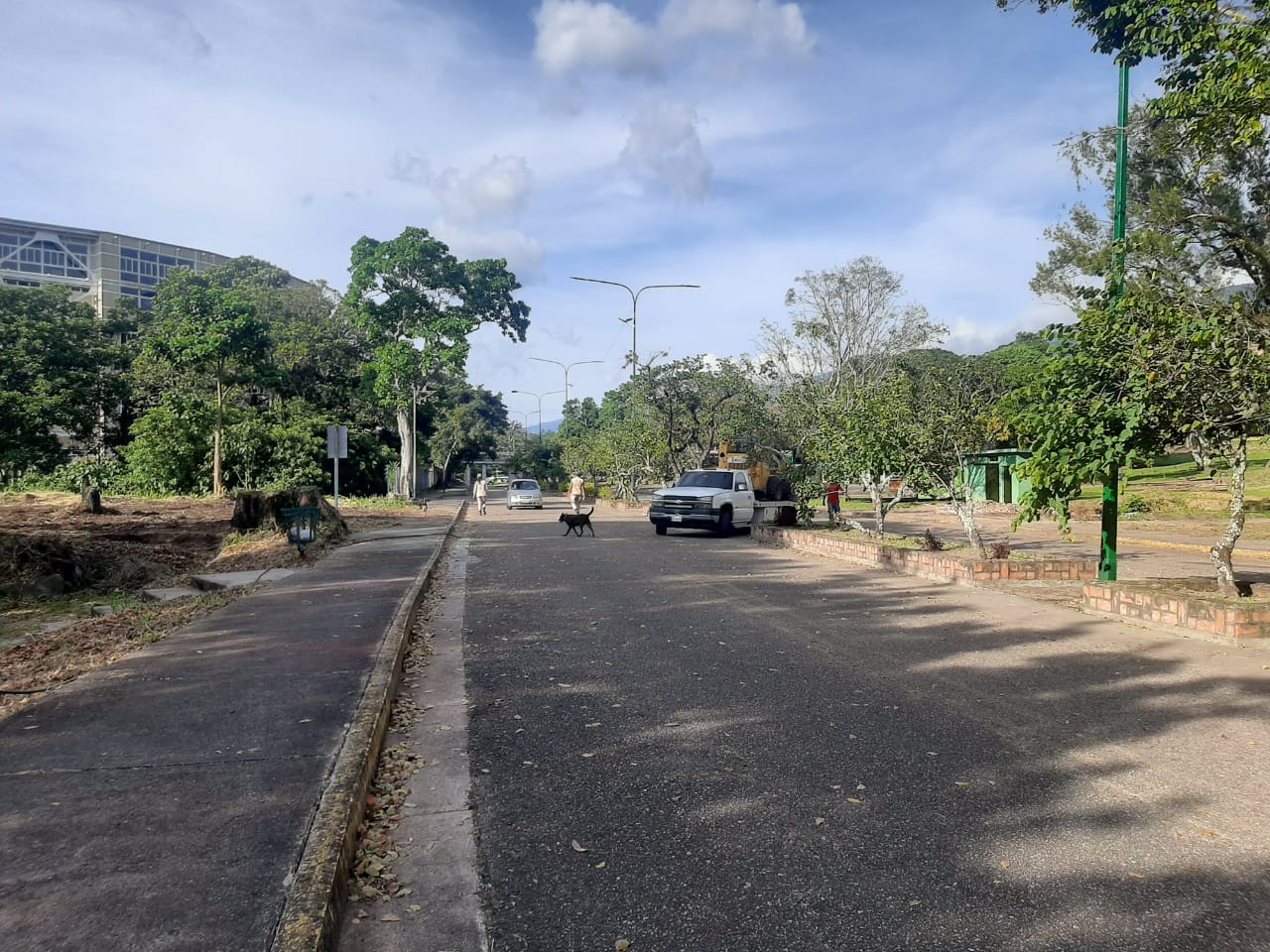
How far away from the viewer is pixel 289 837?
3.93 metres

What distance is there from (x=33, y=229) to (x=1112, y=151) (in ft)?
315

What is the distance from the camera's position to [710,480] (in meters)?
24.4

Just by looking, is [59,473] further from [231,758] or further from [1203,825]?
[1203,825]

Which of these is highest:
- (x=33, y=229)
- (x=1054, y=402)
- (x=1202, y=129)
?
(x=33, y=229)

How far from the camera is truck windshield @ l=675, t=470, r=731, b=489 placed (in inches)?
953

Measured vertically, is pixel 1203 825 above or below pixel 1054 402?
below

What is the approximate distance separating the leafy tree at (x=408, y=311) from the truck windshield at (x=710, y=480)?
24.7 m

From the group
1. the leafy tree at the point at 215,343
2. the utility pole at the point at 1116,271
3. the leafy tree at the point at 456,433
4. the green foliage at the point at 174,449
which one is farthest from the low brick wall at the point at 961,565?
the leafy tree at the point at 456,433

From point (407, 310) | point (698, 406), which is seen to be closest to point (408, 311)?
point (407, 310)

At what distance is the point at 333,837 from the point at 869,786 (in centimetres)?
268

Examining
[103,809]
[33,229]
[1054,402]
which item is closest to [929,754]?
[103,809]

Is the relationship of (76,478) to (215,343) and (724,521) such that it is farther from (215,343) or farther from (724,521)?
(724,521)

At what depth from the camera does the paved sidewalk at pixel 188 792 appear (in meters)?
3.25

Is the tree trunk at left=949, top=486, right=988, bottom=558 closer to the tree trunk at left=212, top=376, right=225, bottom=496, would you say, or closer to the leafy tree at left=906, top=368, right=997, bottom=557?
the leafy tree at left=906, top=368, right=997, bottom=557
